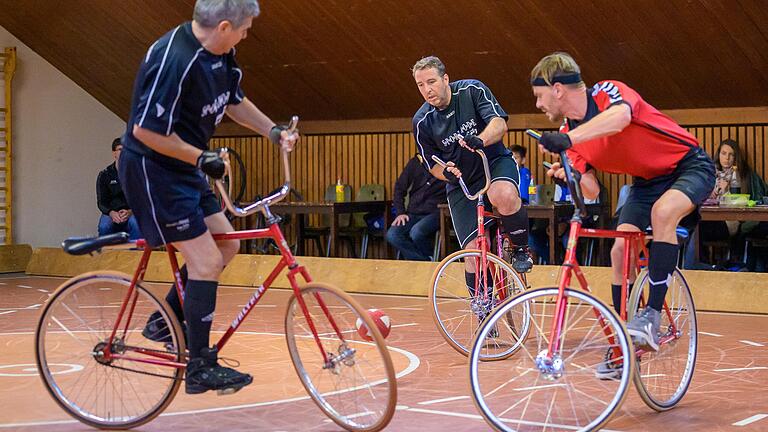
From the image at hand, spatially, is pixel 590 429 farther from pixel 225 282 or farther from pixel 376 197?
pixel 376 197

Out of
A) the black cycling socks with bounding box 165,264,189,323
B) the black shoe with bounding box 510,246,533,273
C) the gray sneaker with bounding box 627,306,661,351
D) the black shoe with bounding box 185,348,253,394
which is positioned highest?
the black shoe with bounding box 510,246,533,273

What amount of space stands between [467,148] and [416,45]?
178 inches

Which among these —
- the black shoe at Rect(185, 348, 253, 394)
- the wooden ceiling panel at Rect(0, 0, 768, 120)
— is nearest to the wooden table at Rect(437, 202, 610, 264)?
the wooden ceiling panel at Rect(0, 0, 768, 120)

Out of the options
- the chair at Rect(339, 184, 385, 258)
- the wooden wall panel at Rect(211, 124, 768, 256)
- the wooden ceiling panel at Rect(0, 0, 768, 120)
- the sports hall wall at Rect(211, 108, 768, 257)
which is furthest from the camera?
the wooden wall panel at Rect(211, 124, 768, 256)

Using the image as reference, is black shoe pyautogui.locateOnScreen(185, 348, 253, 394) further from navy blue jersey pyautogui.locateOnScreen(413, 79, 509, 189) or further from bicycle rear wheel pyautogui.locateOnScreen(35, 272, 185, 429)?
navy blue jersey pyautogui.locateOnScreen(413, 79, 509, 189)

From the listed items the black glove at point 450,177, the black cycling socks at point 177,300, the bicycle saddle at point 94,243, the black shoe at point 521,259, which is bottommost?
the black cycling socks at point 177,300

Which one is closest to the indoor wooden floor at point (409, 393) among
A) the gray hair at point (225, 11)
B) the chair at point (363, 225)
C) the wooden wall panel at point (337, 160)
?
the gray hair at point (225, 11)

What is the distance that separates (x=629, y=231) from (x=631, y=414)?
2.36ft

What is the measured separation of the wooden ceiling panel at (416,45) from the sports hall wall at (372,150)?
0.16 metres

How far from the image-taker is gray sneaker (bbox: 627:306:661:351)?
386cm

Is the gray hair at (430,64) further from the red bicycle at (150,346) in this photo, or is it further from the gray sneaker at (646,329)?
the gray sneaker at (646,329)

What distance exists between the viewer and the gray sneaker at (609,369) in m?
3.89

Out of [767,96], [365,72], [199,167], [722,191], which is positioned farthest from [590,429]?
[365,72]

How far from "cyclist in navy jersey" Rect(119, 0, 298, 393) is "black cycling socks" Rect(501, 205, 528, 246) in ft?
6.76
